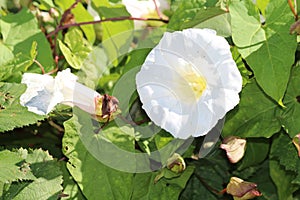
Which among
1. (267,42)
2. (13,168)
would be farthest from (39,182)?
(267,42)

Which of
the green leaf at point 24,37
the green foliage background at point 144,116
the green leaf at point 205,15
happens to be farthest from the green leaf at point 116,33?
the green leaf at point 205,15

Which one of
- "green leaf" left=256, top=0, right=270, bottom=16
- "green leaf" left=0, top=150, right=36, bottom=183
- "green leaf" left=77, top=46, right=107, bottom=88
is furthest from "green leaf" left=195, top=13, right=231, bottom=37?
"green leaf" left=0, top=150, right=36, bottom=183

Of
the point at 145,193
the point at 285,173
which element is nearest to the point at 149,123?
the point at 145,193

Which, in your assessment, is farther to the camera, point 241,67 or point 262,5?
point 262,5

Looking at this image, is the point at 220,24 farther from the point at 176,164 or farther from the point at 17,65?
the point at 17,65

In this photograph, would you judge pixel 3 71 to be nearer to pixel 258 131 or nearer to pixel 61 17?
pixel 61 17
